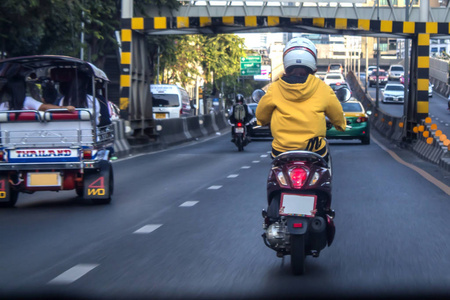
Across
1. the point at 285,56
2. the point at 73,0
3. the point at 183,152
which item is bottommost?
the point at 183,152

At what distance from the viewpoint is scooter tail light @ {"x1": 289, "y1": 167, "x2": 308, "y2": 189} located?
6270 mm

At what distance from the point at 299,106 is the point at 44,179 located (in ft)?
17.3

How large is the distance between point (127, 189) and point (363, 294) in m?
8.64

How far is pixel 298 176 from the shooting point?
6281 millimetres

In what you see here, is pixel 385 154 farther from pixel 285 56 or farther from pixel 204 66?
Result: pixel 204 66

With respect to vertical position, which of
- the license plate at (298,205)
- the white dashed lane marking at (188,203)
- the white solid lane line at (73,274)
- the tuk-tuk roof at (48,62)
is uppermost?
the tuk-tuk roof at (48,62)

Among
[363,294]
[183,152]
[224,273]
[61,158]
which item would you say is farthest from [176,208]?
[183,152]

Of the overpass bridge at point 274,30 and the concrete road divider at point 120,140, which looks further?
the overpass bridge at point 274,30

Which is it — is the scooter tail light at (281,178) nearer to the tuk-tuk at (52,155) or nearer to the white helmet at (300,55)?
the white helmet at (300,55)

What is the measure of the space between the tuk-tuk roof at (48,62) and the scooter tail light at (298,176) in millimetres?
6538

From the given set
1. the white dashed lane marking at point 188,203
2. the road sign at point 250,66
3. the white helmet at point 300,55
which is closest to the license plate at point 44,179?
the white dashed lane marking at point 188,203

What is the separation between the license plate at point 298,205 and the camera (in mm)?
6203

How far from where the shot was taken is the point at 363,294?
19.0 ft

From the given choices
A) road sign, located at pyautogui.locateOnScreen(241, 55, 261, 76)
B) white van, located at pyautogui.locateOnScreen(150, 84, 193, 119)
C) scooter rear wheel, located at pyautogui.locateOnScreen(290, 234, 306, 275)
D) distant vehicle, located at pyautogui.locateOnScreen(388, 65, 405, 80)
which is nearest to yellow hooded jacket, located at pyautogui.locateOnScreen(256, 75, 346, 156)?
scooter rear wheel, located at pyautogui.locateOnScreen(290, 234, 306, 275)
